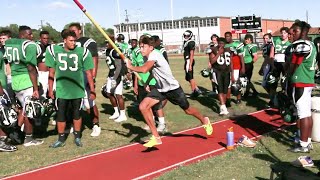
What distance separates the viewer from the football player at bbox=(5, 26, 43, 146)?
8172 millimetres

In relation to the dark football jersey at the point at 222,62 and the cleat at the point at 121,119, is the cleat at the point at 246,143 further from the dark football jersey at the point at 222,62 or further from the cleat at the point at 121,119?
the cleat at the point at 121,119

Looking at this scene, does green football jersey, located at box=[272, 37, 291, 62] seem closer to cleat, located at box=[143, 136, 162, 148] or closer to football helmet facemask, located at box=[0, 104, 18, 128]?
cleat, located at box=[143, 136, 162, 148]

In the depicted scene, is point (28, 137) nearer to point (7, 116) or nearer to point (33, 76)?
point (7, 116)

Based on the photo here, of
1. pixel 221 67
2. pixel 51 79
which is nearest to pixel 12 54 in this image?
pixel 51 79

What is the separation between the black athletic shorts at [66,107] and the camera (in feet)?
26.3

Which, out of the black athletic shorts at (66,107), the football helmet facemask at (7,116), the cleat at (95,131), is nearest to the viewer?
the football helmet facemask at (7,116)

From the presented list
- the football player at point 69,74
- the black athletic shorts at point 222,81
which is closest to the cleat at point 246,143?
the football player at point 69,74

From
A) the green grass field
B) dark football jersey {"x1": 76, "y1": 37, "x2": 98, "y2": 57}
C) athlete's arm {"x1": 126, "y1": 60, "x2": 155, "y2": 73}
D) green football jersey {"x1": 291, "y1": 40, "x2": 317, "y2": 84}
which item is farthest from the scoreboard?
athlete's arm {"x1": 126, "y1": 60, "x2": 155, "y2": 73}

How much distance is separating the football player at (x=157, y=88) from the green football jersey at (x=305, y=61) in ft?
6.60

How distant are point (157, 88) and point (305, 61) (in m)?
2.68

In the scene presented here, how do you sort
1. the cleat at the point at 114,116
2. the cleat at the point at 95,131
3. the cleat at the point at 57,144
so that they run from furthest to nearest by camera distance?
1. the cleat at the point at 114,116
2. the cleat at the point at 95,131
3. the cleat at the point at 57,144

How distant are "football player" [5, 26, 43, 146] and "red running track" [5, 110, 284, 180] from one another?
186 centimetres

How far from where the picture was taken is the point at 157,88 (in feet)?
25.6

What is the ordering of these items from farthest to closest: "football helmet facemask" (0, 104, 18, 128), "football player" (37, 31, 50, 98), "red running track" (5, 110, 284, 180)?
"football player" (37, 31, 50, 98) → "football helmet facemask" (0, 104, 18, 128) → "red running track" (5, 110, 284, 180)
